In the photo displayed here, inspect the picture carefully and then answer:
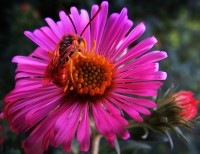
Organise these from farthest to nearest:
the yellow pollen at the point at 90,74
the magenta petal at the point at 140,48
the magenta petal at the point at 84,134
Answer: the yellow pollen at the point at 90,74 < the magenta petal at the point at 140,48 < the magenta petal at the point at 84,134

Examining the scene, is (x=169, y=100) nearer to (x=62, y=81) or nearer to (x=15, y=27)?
(x=62, y=81)

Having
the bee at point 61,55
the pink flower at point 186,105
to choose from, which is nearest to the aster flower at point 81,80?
the bee at point 61,55

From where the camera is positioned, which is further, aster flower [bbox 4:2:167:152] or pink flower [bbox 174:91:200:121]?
pink flower [bbox 174:91:200:121]

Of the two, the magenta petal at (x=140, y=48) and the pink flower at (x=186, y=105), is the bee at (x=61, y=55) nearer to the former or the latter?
the magenta petal at (x=140, y=48)

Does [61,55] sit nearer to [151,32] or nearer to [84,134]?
[84,134]

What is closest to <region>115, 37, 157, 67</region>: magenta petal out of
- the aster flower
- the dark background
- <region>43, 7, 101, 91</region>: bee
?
the aster flower

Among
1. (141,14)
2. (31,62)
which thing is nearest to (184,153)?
(141,14)

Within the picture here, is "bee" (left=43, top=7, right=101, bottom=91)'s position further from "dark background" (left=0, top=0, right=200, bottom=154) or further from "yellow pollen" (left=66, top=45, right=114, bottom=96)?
"dark background" (left=0, top=0, right=200, bottom=154)
